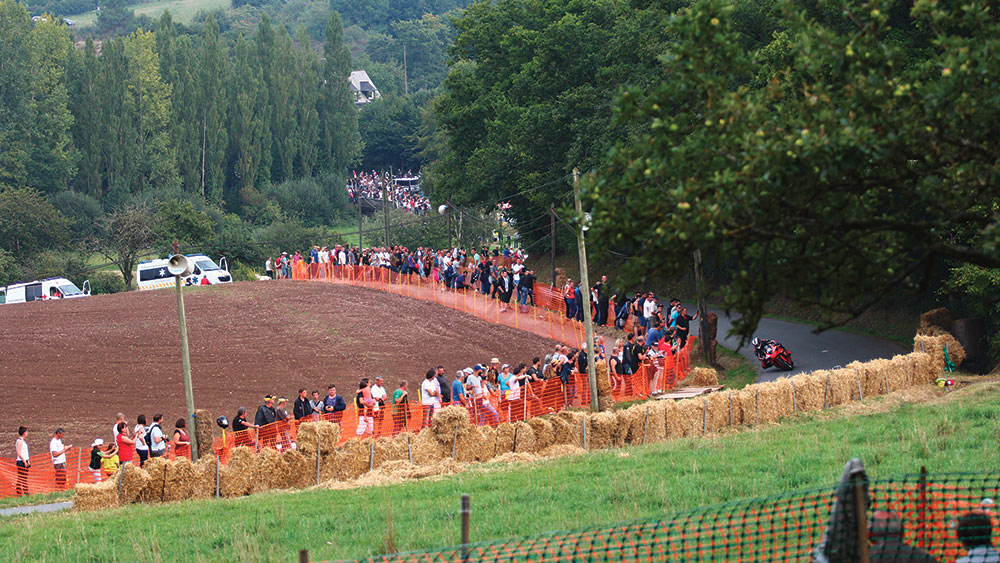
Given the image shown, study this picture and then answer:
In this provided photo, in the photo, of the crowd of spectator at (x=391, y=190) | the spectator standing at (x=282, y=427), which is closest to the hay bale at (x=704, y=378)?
the spectator standing at (x=282, y=427)

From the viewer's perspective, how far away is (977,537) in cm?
842

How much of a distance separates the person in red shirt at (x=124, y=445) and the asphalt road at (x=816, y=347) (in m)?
16.6

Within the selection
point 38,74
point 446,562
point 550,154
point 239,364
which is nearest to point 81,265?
point 38,74

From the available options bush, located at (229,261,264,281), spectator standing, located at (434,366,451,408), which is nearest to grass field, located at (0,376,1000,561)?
spectator standing, located at (434,366,451,408)

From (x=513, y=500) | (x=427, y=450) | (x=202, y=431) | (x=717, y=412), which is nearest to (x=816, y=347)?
(x=717, y=412)

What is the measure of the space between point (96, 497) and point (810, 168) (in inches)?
517

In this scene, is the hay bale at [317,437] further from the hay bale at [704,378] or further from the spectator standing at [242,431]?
the hay bale at [704,378]

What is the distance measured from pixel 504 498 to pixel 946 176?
283 inches

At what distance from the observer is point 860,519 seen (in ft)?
24.6

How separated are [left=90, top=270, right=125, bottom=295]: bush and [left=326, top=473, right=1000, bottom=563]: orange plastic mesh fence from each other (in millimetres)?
67119

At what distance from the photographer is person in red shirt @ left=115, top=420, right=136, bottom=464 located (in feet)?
66.2

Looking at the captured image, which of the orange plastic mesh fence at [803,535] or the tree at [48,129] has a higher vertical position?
the tree at [48,129]

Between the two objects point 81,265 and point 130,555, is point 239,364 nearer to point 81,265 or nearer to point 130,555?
point 130,555

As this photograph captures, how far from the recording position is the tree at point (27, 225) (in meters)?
79.1
